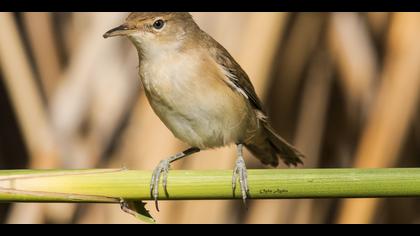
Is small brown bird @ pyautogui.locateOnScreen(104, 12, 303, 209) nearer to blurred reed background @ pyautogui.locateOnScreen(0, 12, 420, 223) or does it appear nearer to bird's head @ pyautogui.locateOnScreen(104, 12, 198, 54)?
bird's head @ pyautogui.locateOnScreen(104, 12, 198, 54)

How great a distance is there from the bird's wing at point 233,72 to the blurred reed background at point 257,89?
0.56 feet

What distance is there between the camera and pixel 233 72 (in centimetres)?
224

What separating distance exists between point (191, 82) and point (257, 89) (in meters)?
0.49

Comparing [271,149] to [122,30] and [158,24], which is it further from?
[122,30]

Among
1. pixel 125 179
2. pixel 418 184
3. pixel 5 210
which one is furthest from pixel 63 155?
pixel 418 184

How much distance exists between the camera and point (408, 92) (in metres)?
2.53

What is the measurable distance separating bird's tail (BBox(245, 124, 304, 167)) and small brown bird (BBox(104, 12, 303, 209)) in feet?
0.18

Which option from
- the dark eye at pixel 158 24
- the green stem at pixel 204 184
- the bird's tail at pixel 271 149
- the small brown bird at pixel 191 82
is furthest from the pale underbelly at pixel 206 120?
the green stem at pixel 204 184

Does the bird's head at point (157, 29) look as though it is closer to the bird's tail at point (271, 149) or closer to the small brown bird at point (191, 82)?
the small brown bird at point (191, 82)

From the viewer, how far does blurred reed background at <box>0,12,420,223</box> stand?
2.54 meters

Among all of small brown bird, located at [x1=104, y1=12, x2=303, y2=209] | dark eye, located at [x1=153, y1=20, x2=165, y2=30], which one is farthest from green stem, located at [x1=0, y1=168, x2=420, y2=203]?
dark eye, located at [x1=153, y1=20, x2=165, y2=30]

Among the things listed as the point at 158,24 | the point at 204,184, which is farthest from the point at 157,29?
the point at 204,184

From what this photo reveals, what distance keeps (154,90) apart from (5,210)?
1277 mm
